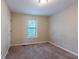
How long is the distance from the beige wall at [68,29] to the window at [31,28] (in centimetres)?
167

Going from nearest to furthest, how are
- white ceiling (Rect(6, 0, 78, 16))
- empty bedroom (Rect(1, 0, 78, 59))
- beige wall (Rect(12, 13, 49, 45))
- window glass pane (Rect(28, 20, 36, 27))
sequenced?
1. white ceiling (Rect(6, 0, 78, 16))
2. empty bedroom (Rect(1, 0, 78, 59))
3. beige wall (Rect(12, 13, 49, 45))
4. window glass pane (Rect(28, 20, 36, 27))

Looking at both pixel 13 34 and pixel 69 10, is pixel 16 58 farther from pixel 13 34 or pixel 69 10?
pixel 69 10

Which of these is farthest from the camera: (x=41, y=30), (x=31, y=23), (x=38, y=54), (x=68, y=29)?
(x=41, y=30)

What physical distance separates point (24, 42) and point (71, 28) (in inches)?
124

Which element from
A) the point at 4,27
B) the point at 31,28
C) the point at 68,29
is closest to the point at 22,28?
the point at 31,28

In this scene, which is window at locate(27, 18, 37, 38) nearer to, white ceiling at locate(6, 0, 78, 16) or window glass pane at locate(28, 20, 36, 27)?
window glass pane at locate(28, 20, 36, 27)

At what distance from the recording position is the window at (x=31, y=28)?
522cm

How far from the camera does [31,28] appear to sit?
5.32 metres

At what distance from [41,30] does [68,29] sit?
2.35 meters

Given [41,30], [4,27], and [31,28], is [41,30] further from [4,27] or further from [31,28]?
[4,27]

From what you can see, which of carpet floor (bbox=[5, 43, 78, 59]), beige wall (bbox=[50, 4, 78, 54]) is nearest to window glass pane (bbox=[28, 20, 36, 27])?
beige wall (bbox=[50, 4, 78, 54])

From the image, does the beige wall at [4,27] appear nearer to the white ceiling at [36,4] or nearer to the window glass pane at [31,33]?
the white ceiling at [36,4]

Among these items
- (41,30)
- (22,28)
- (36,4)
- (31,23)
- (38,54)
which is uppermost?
(36,4)

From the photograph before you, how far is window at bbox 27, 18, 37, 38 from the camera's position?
17.1 ft
